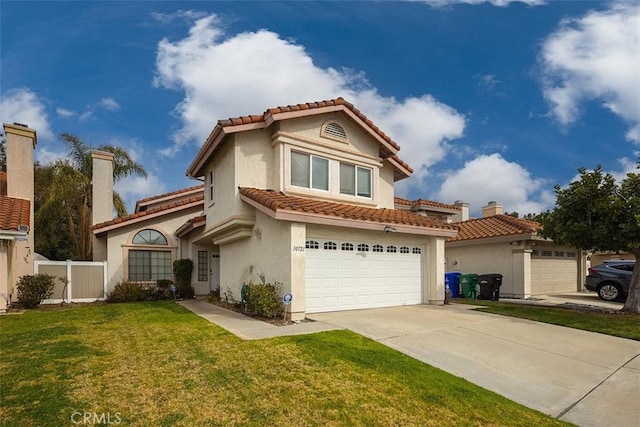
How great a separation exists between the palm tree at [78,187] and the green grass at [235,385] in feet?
50.4

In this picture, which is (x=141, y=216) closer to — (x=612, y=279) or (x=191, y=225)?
(x=191, y=225)

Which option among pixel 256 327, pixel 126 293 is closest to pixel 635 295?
pixel 256 327

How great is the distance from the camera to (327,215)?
34.0 feet

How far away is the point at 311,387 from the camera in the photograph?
5109 millimetres

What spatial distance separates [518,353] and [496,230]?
40.6ft

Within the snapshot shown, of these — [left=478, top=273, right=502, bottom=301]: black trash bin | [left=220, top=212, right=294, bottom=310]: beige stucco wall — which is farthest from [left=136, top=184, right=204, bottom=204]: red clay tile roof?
[left=478, top=273, right=502, bottom=301]: black trash bin

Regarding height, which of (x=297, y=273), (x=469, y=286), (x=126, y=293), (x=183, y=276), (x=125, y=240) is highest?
(x=125, y=240)

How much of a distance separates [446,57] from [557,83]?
12.0 feet

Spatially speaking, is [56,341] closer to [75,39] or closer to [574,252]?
Answer: [75,39]

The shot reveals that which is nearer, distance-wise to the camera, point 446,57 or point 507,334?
point 507,334

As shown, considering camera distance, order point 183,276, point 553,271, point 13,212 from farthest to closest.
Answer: point 553,271, point 183,276, point 13,212

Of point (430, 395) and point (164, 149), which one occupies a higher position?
point (164, 149)

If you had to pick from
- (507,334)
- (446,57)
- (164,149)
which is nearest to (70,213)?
(164,149)

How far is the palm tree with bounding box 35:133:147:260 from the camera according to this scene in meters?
20.9
